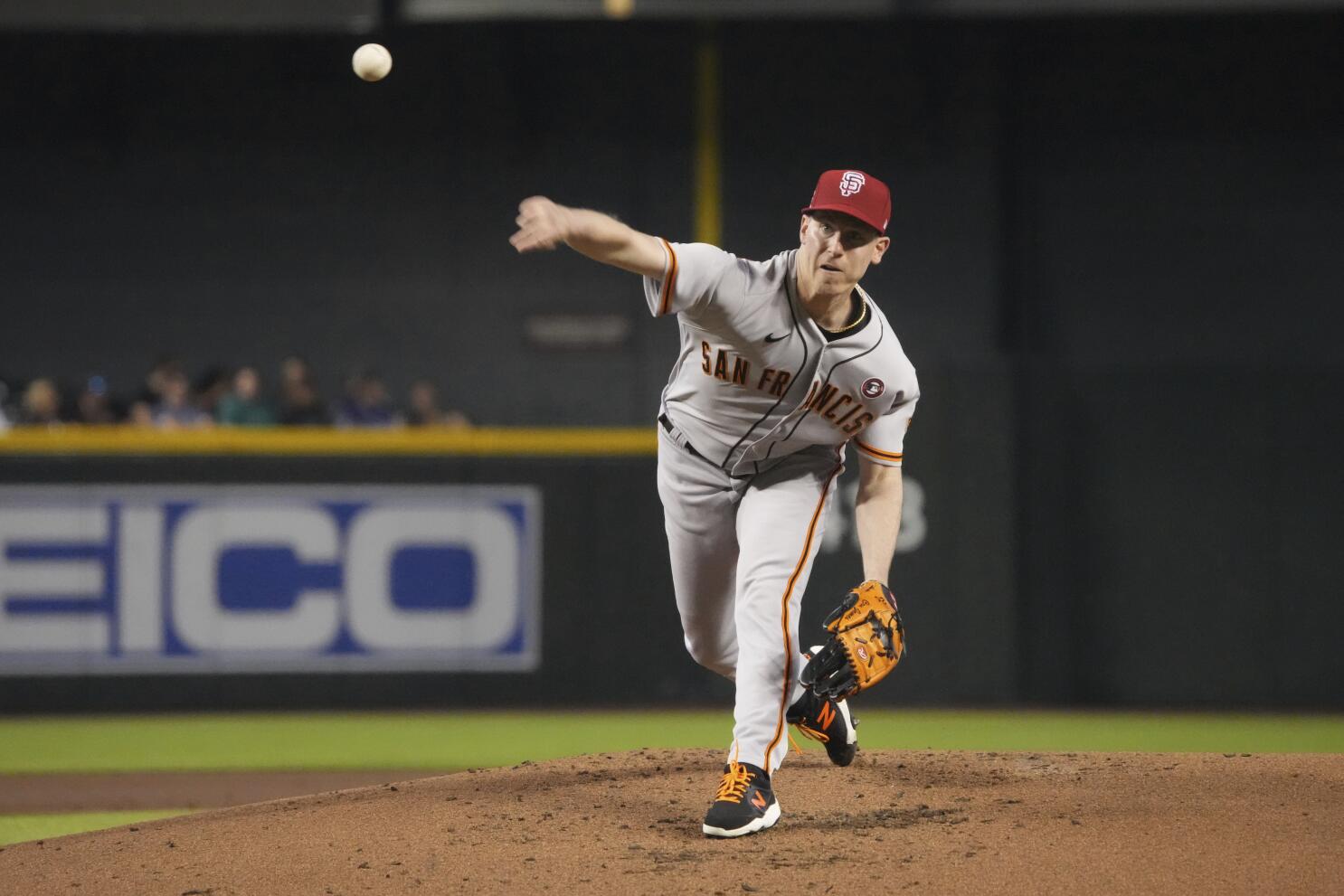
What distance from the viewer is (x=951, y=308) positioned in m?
13.6

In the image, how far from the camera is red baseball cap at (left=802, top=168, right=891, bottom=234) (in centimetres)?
424

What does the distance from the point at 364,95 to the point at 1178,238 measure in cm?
715

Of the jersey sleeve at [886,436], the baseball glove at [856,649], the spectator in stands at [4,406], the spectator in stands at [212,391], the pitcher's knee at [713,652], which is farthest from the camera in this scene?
the spectator in stands at [212,391]

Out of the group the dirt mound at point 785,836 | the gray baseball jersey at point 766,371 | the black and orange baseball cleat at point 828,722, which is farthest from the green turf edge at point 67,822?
the gray baseball jersey at point 766,371

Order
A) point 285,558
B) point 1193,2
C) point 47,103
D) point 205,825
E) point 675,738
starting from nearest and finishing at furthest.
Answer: point 205,825 → point 675,738 → point 285,558 → point 1193,2 → point 47,103

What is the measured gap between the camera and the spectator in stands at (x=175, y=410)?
9.59 m

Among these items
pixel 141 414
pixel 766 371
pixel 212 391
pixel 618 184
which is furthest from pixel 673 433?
pixel 618 184

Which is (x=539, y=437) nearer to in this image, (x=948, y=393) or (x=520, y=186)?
(x=948, y=393)

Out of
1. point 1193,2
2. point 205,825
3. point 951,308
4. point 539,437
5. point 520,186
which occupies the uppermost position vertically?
point 1193,2

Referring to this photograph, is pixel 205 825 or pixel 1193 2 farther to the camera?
pixel 1193 2

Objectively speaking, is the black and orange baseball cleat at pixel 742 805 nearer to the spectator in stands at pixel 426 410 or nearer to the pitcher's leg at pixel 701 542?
the pitcher's leg at pixel 701 542

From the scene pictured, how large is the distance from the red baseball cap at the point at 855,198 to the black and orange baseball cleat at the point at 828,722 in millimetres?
1370

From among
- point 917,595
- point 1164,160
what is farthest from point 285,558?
point 1164,160

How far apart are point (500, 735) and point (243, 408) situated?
128 inches
